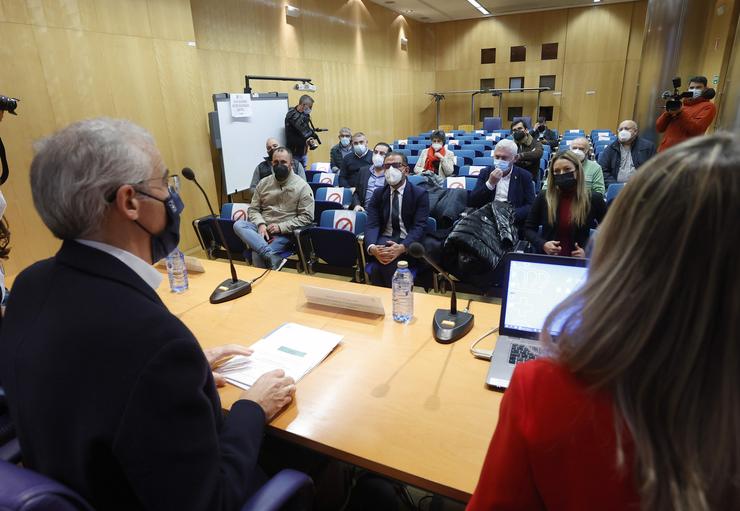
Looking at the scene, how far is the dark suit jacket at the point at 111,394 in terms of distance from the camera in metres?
0.86

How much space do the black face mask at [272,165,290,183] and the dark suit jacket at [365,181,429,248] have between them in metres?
1.02

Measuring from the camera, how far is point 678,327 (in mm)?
520

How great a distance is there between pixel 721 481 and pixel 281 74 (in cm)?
846

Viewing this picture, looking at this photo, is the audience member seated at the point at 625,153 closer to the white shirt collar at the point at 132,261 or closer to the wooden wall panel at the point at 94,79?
the wooden wall panel at the point at 94,79

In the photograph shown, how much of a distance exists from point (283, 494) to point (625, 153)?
5734 millimetres

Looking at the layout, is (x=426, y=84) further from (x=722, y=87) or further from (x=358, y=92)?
(x=722, y=87)

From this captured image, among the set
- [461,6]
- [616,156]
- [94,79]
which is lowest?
[616,156]

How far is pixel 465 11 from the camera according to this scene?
12812 mm

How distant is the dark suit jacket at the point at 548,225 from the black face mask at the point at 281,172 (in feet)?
7.10

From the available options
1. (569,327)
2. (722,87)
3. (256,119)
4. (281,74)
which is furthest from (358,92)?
(569,327)

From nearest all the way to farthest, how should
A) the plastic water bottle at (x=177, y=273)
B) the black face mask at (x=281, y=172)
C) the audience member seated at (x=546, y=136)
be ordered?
1. the plastic water bottle at (x=177, y=273)
2. the black face mask at (x=281, y=172)
3. the audience member seated at (x=546, y=136)

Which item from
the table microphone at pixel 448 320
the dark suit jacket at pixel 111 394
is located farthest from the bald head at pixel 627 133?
the dark suit jacket at pixel 111 394

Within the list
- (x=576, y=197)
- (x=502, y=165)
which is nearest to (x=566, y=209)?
(x=576, y=197)

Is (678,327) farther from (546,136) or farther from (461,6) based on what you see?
(461,6)
